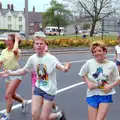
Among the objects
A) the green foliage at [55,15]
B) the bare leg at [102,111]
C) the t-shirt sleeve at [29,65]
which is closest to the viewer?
the bare leg at [102,111]

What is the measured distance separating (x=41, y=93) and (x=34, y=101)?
6.7 inches

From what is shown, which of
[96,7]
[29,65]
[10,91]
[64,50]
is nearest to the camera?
[29,65]

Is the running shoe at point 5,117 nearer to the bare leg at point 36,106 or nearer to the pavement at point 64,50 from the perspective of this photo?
the bare leg at point 36,106

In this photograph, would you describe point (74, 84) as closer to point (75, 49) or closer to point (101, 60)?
point (101, 60)

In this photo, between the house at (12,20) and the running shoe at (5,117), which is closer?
the running shoe at (5,117)

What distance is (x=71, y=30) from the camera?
135125 millimetres

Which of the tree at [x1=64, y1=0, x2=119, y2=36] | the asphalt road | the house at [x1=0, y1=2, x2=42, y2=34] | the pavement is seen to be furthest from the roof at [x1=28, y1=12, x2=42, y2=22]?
the asphalt road

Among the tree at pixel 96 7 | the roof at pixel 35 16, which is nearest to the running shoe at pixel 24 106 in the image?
the tree at pixel 96 7

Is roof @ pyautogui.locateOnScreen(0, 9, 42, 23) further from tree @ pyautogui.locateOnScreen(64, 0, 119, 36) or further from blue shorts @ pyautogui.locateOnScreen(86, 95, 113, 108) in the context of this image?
blue shorts @ pyautogui.locateOnScreen(86, 95, 113, 108)

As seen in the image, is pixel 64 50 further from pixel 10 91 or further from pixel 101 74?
pixel 101 74

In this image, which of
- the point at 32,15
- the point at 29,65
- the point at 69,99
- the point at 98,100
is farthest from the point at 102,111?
the point at 32,15

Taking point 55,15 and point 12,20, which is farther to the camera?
point 12,20

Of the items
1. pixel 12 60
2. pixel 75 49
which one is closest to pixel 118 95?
pixel 12 60

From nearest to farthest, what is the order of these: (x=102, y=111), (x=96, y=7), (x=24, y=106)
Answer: (x=102, y=111)
(x=24, y=106)
(x=96, y=7)
